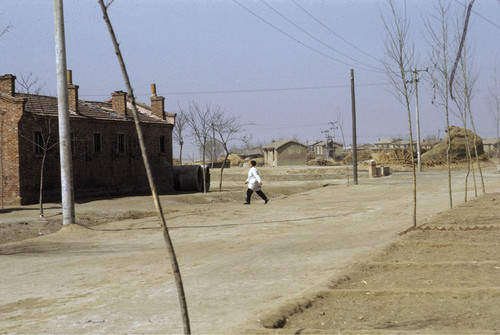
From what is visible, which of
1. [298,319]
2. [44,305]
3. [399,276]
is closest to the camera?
[298,319]

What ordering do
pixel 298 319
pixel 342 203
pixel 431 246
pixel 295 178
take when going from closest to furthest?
pixel 298 319, pixel 431 246, pixel 342 203, pixel 295 178

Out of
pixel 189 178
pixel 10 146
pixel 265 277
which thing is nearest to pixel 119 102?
pixel 189 178

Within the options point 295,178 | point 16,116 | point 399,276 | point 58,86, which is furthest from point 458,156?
point 399,276

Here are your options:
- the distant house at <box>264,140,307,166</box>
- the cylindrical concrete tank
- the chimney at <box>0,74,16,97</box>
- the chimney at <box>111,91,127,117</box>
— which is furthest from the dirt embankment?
the distant house at <box>264,140,307,166</box>

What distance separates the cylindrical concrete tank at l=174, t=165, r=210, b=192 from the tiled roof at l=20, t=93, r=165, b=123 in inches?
127

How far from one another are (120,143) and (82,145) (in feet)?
11.4

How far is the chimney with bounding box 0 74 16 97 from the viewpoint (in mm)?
24469

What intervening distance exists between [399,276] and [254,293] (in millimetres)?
2016

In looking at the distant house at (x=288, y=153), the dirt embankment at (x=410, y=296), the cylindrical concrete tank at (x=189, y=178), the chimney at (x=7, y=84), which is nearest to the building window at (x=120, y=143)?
the cylindrical concrete tank at (x=189, y=178)

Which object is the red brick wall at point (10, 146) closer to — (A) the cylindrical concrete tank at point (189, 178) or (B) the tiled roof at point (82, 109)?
(B) the tiled roof at point (82, 109)

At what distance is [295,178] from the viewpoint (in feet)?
163

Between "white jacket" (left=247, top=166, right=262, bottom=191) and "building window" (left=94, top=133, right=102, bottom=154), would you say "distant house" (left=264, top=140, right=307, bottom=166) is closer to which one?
"building window" (left=94, top=133, right=102, bottom=154)

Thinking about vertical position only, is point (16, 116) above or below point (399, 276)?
above

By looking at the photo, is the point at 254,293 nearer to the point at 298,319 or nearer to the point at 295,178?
the point at 298,319
